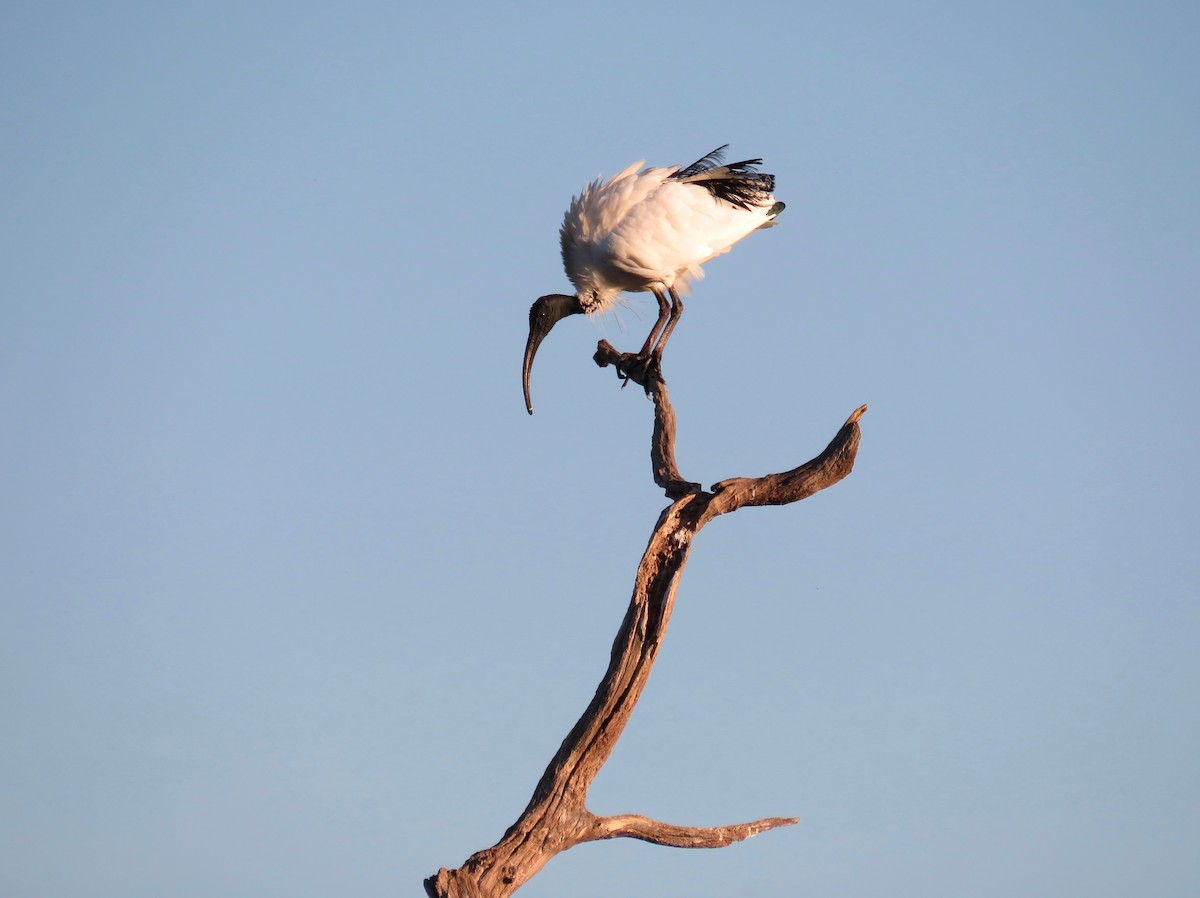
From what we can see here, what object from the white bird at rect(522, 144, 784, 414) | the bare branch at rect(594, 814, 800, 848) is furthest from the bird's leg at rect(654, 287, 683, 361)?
the bare branch at rect(594, 814, 800, 848)

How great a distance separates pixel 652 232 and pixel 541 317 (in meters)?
1.17

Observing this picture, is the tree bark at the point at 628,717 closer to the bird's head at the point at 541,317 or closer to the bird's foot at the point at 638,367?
the bird's foot at the point at 638,367

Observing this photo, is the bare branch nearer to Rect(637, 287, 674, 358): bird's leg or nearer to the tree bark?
the tree bark

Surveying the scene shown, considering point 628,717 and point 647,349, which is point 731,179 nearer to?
point 647,349

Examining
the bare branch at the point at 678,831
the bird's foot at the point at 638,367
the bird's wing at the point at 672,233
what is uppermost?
the bird's wing at the point at 672,233

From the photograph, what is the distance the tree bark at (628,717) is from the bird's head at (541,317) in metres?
2.82

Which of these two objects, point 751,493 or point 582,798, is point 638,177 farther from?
point 582,798

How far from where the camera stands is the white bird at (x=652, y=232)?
1238cm

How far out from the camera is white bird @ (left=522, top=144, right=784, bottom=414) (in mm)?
12383

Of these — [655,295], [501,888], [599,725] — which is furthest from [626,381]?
[501,888]

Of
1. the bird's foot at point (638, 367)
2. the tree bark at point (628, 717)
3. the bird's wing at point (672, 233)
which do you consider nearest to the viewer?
the tree bark at point (628, 717)

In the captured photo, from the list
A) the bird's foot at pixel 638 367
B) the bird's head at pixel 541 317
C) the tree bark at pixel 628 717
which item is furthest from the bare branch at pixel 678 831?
the bird's head at pixel 541 317

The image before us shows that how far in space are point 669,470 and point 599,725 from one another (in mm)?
1695

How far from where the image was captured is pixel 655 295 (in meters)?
12.9
